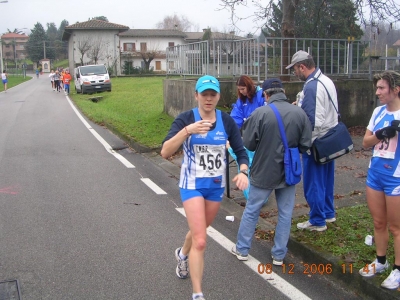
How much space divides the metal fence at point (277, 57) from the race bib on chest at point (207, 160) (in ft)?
24.3

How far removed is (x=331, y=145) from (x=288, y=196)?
79 cm

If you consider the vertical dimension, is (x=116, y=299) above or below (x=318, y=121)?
below

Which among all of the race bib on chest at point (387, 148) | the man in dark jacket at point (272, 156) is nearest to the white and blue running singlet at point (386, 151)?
the race bib on chest at point (387, 148)

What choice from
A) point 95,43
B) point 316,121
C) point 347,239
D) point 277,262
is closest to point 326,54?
point 316,121

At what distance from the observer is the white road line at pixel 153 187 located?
768 centimetres

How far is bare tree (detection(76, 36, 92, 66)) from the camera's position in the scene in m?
61.8

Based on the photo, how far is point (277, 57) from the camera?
11.5 meters

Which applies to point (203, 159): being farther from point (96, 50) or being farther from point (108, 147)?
point (96, 50)

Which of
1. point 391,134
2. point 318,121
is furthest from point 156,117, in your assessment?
point 391,134

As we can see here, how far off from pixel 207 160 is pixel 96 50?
61.1 m

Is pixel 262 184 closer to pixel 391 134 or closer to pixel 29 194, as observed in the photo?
pixel 391 134

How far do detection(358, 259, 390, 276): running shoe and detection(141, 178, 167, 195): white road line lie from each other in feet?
13.2

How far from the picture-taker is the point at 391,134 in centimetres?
384

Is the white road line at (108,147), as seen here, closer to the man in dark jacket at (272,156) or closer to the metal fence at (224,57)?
the metal fence at (224,57)
